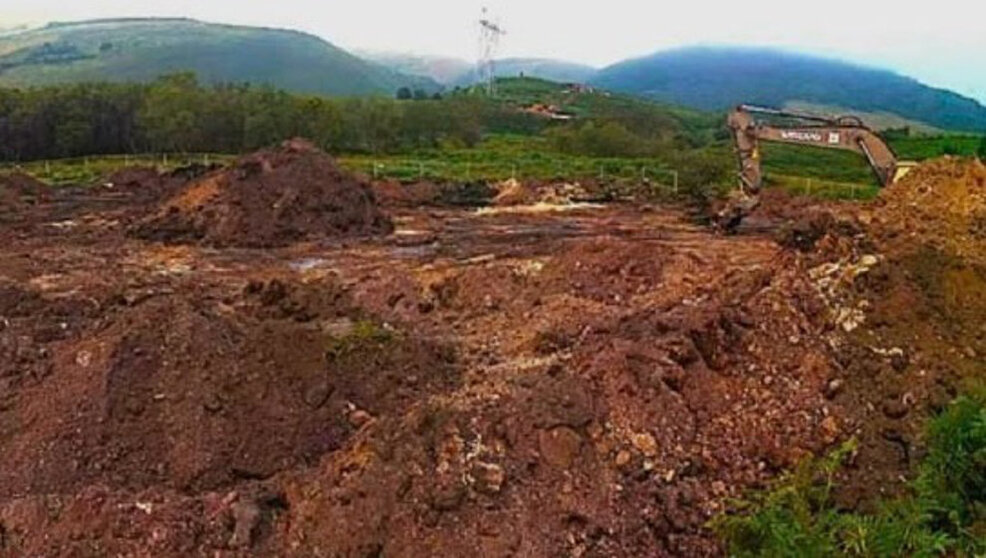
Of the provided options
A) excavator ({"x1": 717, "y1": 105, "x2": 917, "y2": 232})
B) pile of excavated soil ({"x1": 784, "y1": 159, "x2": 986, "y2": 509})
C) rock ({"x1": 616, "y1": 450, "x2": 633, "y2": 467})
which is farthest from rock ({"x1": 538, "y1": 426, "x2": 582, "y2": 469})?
excavator ({"x1": 717, "y1": 105, "x2": 917, "y2": 232})

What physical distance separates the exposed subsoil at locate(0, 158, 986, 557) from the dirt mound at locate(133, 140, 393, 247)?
776 centimetres

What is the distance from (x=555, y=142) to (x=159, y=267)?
1721 inches

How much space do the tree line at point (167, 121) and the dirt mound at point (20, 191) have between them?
20575mm

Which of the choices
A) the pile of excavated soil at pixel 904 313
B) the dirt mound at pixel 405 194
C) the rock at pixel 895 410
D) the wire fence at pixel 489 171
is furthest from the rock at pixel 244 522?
the wire fence at pixel 489 171

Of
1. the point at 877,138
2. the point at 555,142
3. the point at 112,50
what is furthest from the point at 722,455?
the point at 112,50

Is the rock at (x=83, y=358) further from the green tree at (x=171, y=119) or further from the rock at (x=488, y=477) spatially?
the green tree at (x=171, y=119)

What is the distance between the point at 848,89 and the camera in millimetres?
129000

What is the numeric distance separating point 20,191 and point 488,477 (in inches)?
1236

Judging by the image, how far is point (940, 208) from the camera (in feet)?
45.7

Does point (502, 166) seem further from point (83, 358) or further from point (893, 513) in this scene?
point (893, 513)

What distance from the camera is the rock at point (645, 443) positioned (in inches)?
393

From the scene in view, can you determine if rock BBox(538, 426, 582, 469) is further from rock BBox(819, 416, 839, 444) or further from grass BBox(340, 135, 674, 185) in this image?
grass BBox(340, 135, 674, 185)

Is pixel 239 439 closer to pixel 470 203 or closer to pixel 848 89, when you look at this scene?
pixel 470 203

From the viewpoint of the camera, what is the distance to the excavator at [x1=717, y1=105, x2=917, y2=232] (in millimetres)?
20828
